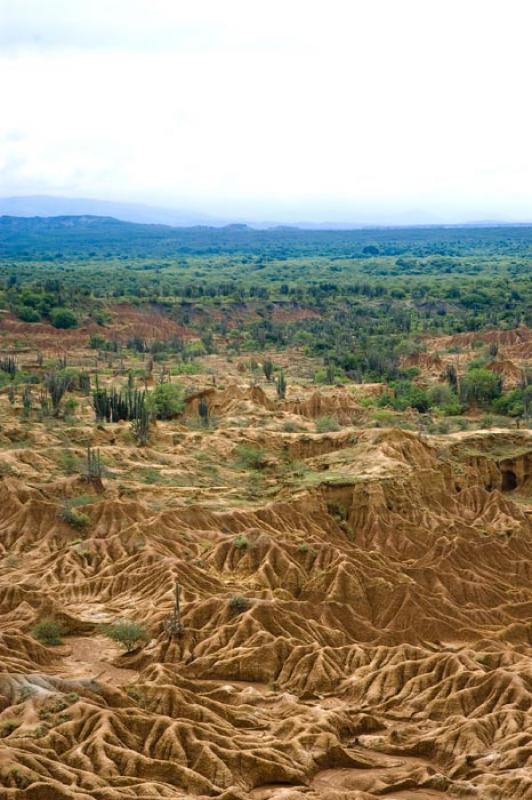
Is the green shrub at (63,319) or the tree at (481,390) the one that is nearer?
the tree at (481,390)

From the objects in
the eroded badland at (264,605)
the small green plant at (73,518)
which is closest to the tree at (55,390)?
the eroded badland at (264,605)

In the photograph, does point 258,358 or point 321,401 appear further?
point 258,358

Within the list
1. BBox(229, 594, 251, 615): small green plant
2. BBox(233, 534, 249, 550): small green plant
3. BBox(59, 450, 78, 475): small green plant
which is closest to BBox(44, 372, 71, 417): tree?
BBox(59, 450, 78, 475): small green plant

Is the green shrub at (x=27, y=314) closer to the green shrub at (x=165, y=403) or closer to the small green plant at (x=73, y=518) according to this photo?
the green shrub at (x=165, y=403)

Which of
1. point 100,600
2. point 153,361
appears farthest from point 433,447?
point 153,361

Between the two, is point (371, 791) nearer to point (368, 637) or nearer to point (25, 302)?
point (368, 637)

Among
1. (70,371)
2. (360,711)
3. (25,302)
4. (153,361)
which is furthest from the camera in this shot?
(25,302)
